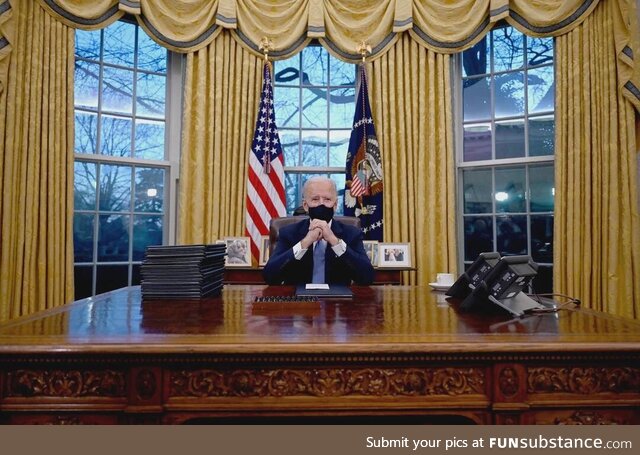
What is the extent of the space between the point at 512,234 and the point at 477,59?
1.64 metres

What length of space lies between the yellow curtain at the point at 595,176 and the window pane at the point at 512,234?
0.34 metres

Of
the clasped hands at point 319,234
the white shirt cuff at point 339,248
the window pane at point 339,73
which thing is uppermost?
the window pane at point 339,73

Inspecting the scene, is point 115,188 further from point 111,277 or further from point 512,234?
point 512,234

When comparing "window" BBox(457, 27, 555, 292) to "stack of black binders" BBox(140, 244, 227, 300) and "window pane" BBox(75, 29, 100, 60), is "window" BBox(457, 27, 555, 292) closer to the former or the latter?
"stack of black binders" BBox(140, 244, 227, 300)

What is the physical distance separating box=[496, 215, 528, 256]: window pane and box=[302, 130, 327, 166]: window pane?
67.3 inches

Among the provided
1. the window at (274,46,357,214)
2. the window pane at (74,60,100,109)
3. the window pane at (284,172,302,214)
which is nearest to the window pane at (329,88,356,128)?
the window at (274,46,357,214)

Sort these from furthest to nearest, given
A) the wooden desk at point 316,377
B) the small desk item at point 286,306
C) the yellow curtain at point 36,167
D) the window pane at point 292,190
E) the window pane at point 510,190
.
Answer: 1. the window pane at point 292,190
2. the window pane at point 510,190
3. the yellow curtain at point 36,167
4. the small desk item at point 286,306
5. the wooden desk at point 316,377

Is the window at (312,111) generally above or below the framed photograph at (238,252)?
above

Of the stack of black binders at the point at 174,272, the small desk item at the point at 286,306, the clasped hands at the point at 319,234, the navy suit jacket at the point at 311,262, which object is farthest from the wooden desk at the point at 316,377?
the navy suit jacket at the point at 311,262

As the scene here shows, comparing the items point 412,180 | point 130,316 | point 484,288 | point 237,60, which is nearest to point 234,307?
point 130,316

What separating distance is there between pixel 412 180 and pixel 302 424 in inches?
117

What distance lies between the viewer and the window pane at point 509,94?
3.71 metres

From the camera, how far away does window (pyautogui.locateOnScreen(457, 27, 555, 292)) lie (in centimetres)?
357

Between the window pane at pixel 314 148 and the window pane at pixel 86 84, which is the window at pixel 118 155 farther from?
the window pane at pixel 314 148
